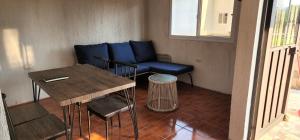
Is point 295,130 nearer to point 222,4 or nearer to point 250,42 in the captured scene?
point 250,42

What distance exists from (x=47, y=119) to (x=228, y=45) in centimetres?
274

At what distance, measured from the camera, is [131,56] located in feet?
12.7

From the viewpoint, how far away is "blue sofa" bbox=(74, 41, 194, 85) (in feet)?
10.8

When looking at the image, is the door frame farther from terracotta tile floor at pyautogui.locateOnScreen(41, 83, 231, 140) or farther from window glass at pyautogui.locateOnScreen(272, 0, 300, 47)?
terracotta tile floor at pyautogui.locateOnScreen(41, 83, 231, 140)

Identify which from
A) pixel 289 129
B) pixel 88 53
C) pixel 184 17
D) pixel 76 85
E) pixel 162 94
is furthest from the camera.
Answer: pixel 184 17

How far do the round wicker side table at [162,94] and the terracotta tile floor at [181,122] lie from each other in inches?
4.3

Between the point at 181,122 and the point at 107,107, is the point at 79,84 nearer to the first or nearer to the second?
the point at 107,107

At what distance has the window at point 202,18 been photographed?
3.24 m

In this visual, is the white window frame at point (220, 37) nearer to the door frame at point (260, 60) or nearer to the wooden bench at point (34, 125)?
the door frame at point (260, 60)

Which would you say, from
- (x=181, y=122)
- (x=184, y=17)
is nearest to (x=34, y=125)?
(x=181, y=122)

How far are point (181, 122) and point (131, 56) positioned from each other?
180 centimetres

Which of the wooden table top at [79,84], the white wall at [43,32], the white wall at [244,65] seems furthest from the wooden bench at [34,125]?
the white wall at [244,65]

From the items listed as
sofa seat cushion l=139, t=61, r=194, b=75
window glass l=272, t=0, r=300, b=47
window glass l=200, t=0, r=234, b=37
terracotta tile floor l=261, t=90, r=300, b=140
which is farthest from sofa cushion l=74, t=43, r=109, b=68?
terracotta tile floor l=261, t=90, r=300, b=140

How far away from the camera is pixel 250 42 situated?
5.75 feet
